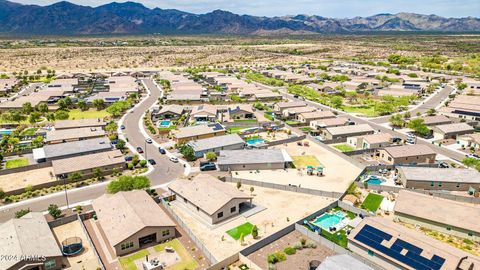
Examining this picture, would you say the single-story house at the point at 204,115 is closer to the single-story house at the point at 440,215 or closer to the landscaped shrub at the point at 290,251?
the single-story house at the point at 440,215

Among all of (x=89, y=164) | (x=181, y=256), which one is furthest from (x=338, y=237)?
(x=89, y=164)

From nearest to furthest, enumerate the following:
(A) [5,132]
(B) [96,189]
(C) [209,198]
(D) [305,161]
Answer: (C) [209,198], (B) [96,189], (D) [305,161], (A) [5,132]

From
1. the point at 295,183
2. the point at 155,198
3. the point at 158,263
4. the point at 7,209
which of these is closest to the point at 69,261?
the point at 158,263

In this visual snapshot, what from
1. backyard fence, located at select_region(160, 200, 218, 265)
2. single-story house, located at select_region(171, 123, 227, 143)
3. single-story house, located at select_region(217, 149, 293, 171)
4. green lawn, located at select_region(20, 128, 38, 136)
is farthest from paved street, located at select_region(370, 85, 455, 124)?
green lawn, located at select_region(20, 128, 38, 136)

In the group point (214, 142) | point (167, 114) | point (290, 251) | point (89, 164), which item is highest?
point (167, 114)

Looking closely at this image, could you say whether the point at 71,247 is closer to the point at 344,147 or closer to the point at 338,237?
the point at 338,237

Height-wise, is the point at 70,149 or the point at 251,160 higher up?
the point at 70,149

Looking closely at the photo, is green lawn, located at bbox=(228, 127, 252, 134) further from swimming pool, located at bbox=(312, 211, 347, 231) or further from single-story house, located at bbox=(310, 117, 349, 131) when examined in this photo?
swimming pool, located at bbox=(312, 211, 347, 231)

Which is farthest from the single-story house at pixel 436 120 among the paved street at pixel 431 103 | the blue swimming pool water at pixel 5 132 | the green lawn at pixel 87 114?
the blue swimming pool water at pixel 5 132
